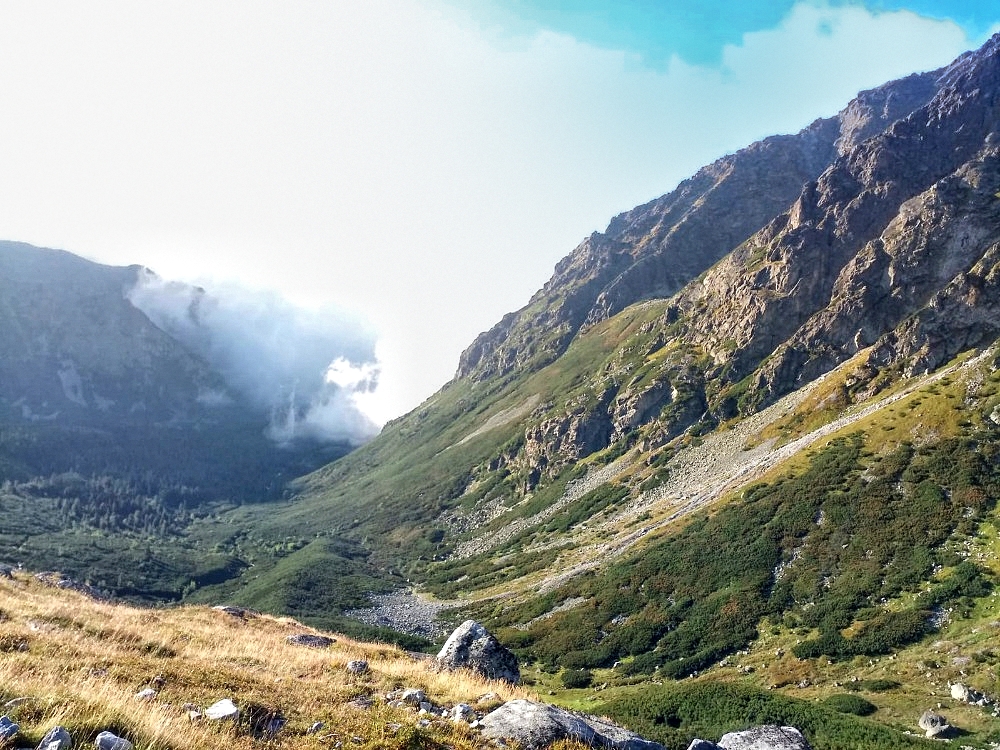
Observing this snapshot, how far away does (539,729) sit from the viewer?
11.5 meters

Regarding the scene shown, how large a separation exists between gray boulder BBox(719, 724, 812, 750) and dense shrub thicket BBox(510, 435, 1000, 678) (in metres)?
43.2

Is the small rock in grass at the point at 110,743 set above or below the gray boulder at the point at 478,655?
above

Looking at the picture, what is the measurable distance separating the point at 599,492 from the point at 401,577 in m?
68.6

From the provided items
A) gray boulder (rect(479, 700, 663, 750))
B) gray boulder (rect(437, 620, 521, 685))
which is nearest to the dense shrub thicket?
gray boulder (rect(437, 620, 521, 685))

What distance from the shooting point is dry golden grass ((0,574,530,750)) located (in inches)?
326

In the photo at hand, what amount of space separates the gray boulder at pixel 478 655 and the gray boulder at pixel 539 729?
32.5 feet

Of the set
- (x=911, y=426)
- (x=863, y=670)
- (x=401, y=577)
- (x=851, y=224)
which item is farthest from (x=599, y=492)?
(x=851, y=224)

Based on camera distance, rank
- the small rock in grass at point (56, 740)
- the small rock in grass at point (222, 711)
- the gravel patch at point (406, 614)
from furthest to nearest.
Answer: the gravel patch at point (406, 614)
the small rock in grass at point (222, 711)
the small rock in grass at point (56, 740)

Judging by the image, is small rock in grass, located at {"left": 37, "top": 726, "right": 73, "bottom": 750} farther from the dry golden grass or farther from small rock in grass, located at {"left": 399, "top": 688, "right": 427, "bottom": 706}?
small rock in grass, located at {"left": 399, "top": 688, "right": 427, "bottom": 706}

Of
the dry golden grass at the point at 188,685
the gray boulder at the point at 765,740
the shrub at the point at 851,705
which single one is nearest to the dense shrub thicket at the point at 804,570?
the shrub at the point at 851,705

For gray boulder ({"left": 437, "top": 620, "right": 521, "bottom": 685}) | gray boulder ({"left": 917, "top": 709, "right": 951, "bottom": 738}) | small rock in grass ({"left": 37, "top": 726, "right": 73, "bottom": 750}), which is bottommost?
gray boulder ({"left": 917, "top": 709, "right": 951, "bottom": 738})

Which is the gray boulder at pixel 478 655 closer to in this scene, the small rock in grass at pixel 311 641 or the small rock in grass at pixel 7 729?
the small rock in grass at pixel 311 641

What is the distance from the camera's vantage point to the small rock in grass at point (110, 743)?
7188mm

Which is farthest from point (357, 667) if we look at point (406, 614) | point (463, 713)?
point (406, 614)
